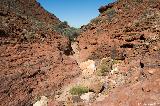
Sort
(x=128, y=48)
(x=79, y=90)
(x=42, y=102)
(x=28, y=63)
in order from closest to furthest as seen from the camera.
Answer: (x=42, y=102)
(x=79, y=90)
(x=28, y=63)
(x=128, y=48)

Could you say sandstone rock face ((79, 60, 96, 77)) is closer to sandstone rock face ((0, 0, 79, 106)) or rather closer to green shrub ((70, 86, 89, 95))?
sandstone rock face ((0, 0, 79, 106))

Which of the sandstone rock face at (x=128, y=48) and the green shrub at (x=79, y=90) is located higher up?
the sandstone rock face at (x=128, y=48)

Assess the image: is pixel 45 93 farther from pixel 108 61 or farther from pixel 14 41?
pixel 108 61

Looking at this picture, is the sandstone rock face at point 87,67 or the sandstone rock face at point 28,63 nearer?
the sandstone rock face at point 28,63

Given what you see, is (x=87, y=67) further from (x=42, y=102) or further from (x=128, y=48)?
(x=42, y=102)

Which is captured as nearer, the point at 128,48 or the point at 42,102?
the point at 42,102

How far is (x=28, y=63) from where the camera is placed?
Result: 14.5 meters

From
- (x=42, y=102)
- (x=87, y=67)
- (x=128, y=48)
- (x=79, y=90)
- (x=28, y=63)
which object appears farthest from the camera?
(x=87, y=67)

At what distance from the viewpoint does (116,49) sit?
17.1m

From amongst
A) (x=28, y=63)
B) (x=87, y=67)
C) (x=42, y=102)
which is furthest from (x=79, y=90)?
(x=87, y=67)

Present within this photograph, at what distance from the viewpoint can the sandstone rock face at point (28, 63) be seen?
1261 cm

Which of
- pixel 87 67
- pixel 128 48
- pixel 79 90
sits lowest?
pixel 79 90

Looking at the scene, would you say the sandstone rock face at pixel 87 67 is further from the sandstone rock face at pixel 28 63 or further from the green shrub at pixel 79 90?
the green shrub at pixel 79 90

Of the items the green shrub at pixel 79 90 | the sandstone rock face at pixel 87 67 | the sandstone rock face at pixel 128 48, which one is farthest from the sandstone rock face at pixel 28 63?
the sandstone rock face at pixel 128 48
